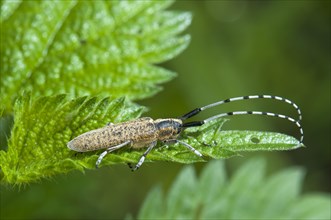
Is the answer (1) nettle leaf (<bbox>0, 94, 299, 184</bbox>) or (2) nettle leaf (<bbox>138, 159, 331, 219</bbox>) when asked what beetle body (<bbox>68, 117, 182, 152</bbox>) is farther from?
(2) nettle leaf (<bbox>138, 159, 331, 219</bbox>)

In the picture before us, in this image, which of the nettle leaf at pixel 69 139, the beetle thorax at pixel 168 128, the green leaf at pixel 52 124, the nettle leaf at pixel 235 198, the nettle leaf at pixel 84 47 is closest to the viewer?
the nettle leaf at pixel 69 139

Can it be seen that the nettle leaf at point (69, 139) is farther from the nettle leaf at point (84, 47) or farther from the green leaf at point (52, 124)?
the nettle leaf at point (84, 47)

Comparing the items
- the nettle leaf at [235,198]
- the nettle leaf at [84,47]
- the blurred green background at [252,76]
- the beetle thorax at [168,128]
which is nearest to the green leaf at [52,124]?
the beetle thorax at [168,128]

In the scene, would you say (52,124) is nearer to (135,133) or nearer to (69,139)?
(69,139)

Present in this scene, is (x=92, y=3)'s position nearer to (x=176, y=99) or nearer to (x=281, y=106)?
(x=176, y=99)

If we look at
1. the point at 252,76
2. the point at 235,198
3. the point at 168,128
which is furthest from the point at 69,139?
the point at 252,76

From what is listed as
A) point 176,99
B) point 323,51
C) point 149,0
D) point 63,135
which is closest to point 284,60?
point 323,51
